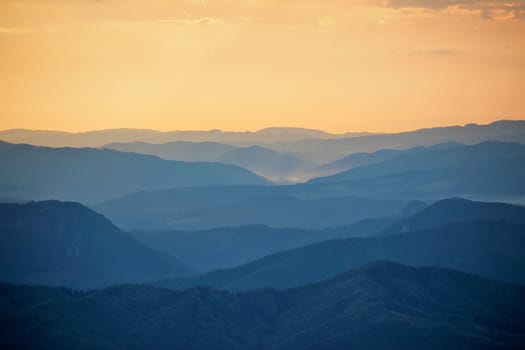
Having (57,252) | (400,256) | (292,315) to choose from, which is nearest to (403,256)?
(400,256)

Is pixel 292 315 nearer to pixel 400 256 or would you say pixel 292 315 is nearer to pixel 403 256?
pixel 400 256

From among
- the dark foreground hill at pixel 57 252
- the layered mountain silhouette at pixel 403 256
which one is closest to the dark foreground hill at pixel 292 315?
the layered mountain silhouette at pixel 403 256

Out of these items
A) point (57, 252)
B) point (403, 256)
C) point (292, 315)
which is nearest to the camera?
point (292, 315)

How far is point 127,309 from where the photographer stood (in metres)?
132

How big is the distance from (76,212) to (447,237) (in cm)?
5472

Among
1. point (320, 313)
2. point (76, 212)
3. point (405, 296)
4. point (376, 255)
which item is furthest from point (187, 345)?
point (76, 212)

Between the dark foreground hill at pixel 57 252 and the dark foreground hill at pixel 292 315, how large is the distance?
48871 millimetres

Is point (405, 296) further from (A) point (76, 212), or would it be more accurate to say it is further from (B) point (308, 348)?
(A) point (76, 212)

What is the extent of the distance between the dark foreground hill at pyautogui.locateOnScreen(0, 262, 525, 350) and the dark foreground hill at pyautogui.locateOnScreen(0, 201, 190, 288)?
4887 centimetres

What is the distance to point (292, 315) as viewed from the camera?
135 metres

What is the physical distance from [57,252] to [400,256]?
1939 inches

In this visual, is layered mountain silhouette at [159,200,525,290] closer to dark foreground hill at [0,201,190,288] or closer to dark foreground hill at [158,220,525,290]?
dark foreground hill at [158,220,525,290]

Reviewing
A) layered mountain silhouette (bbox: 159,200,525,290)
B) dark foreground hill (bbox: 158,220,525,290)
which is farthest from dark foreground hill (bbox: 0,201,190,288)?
dark foreground hill (bbox: 158,220,525,290)

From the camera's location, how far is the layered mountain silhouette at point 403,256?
568ft
